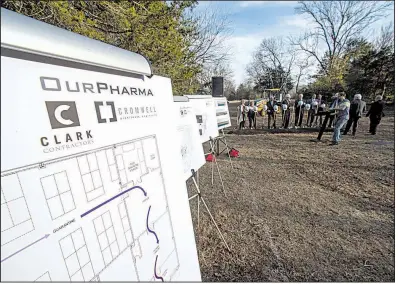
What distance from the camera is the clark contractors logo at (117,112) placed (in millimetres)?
884

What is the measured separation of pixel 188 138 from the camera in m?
2.31

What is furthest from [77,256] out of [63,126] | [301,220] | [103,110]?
[301,220]

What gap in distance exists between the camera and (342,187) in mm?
4066

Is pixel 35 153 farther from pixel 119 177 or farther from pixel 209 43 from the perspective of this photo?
pixel 209 43

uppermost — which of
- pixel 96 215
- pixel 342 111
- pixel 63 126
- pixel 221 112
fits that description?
pixel 63 126

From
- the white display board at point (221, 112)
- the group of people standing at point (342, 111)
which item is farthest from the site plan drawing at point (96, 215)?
the group of people standing at point (342, 111)

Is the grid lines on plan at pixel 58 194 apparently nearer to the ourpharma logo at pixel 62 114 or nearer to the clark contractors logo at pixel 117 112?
the ourpharma logo at pixel 62 114

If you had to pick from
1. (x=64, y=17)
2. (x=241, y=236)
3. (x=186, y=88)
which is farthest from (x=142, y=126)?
(x=186, y=88)

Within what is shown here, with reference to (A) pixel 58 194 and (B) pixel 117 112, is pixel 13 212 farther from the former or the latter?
(B) pixel 117 112

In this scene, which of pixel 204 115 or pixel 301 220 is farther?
pixel 204 115

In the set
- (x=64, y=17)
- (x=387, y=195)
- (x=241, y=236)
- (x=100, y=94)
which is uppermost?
(x=64, y=17)

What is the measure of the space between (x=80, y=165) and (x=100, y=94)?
32 centimetres

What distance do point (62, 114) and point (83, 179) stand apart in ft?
0.84

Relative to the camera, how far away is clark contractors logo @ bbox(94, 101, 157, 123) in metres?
0.88
